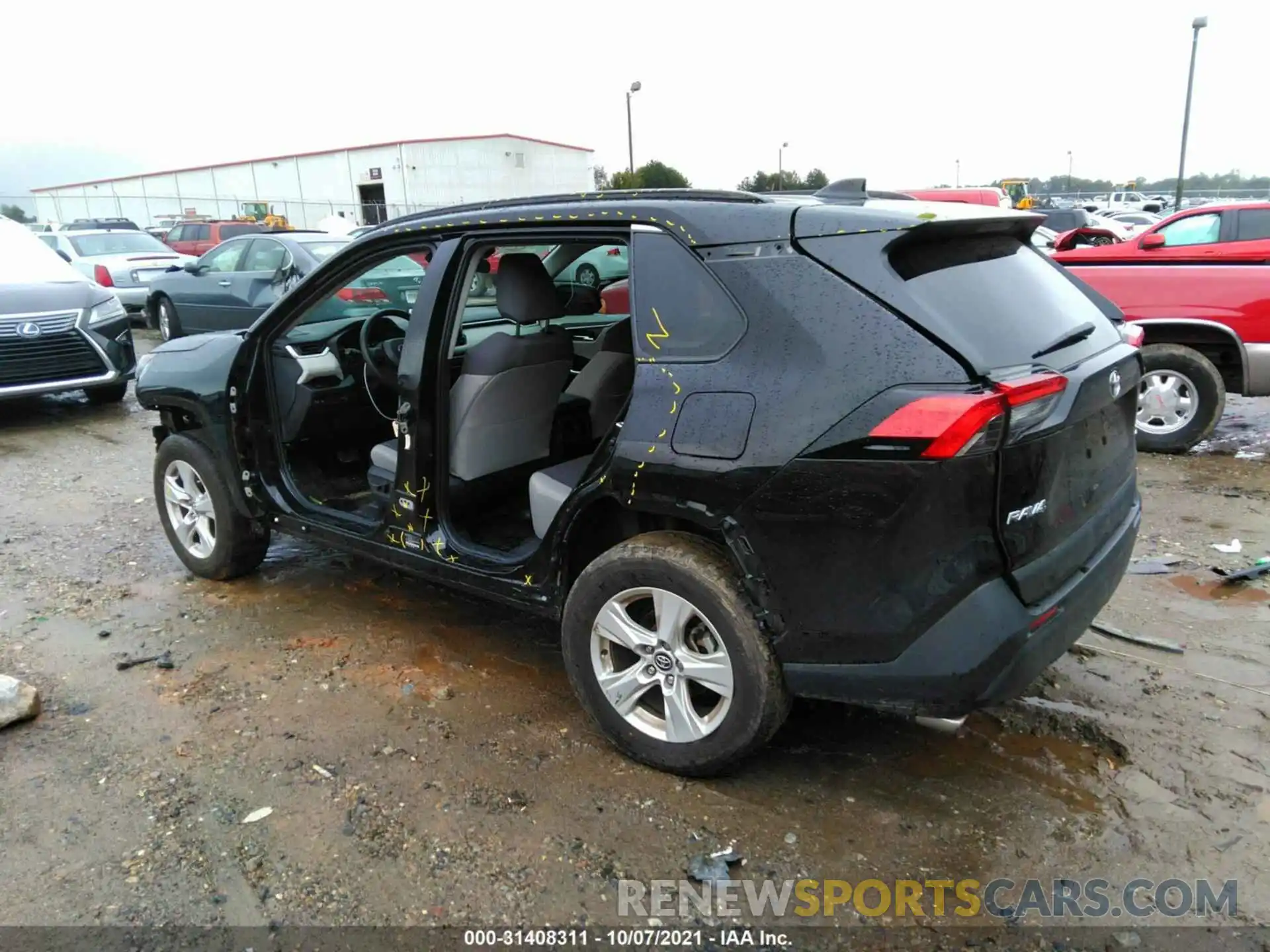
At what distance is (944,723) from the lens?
8.65 feet

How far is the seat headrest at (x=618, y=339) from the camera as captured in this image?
147 inches

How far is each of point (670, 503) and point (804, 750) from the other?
104cm

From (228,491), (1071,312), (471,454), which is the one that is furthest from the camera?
(228,491)

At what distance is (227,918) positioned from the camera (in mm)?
2277

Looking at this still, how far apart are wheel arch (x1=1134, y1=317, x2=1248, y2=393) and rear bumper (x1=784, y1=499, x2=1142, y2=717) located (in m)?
4.84

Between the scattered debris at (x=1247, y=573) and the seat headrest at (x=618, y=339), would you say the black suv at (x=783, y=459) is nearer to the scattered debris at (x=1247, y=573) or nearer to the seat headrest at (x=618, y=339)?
the seat headrest at (x=618, y=339)

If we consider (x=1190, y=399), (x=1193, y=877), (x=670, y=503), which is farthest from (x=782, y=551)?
(x=1190, y=399)

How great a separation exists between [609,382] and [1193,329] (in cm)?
499

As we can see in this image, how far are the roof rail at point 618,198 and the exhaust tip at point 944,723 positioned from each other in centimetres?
161

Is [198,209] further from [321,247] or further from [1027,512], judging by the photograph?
[1027,512]

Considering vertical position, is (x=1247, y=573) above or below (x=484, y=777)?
below

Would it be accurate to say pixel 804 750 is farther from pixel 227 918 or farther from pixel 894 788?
pixel 227 918

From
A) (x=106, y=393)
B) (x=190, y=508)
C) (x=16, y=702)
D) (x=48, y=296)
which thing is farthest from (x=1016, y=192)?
(x=16, y=702)

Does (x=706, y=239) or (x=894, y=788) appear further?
(x=894, y=788)
